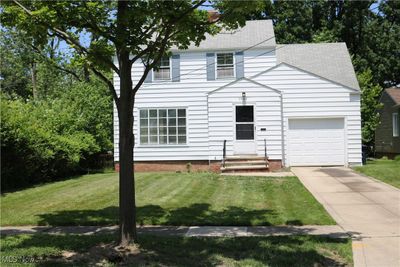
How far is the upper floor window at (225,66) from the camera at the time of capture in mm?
22547

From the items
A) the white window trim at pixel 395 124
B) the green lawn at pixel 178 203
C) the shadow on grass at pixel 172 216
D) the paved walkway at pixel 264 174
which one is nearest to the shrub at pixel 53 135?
the green lawn at pixel 178 203

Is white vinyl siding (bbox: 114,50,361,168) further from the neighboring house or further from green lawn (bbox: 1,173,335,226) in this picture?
the neighboring house

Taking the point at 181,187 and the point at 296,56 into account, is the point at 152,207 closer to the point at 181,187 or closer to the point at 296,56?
the point at 181,187

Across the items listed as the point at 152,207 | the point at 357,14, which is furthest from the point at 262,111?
the point at 357,14

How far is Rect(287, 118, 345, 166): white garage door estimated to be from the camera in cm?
2128

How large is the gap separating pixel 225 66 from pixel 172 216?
13.1 meters

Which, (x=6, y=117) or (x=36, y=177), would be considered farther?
(x=36, y=177)

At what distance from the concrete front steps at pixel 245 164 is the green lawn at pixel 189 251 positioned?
462 inches

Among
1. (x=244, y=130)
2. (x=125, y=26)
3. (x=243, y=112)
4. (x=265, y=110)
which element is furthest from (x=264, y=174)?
(x=125, y=26)

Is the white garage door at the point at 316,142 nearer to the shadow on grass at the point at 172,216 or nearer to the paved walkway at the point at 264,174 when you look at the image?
the paved walkway at the point at 264,174

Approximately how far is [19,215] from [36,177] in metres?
6.68

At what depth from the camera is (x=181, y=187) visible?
610 inches

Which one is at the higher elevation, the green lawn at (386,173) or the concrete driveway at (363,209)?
the green lawn at (386,173)

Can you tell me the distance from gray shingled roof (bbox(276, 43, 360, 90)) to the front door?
419 centimetres
